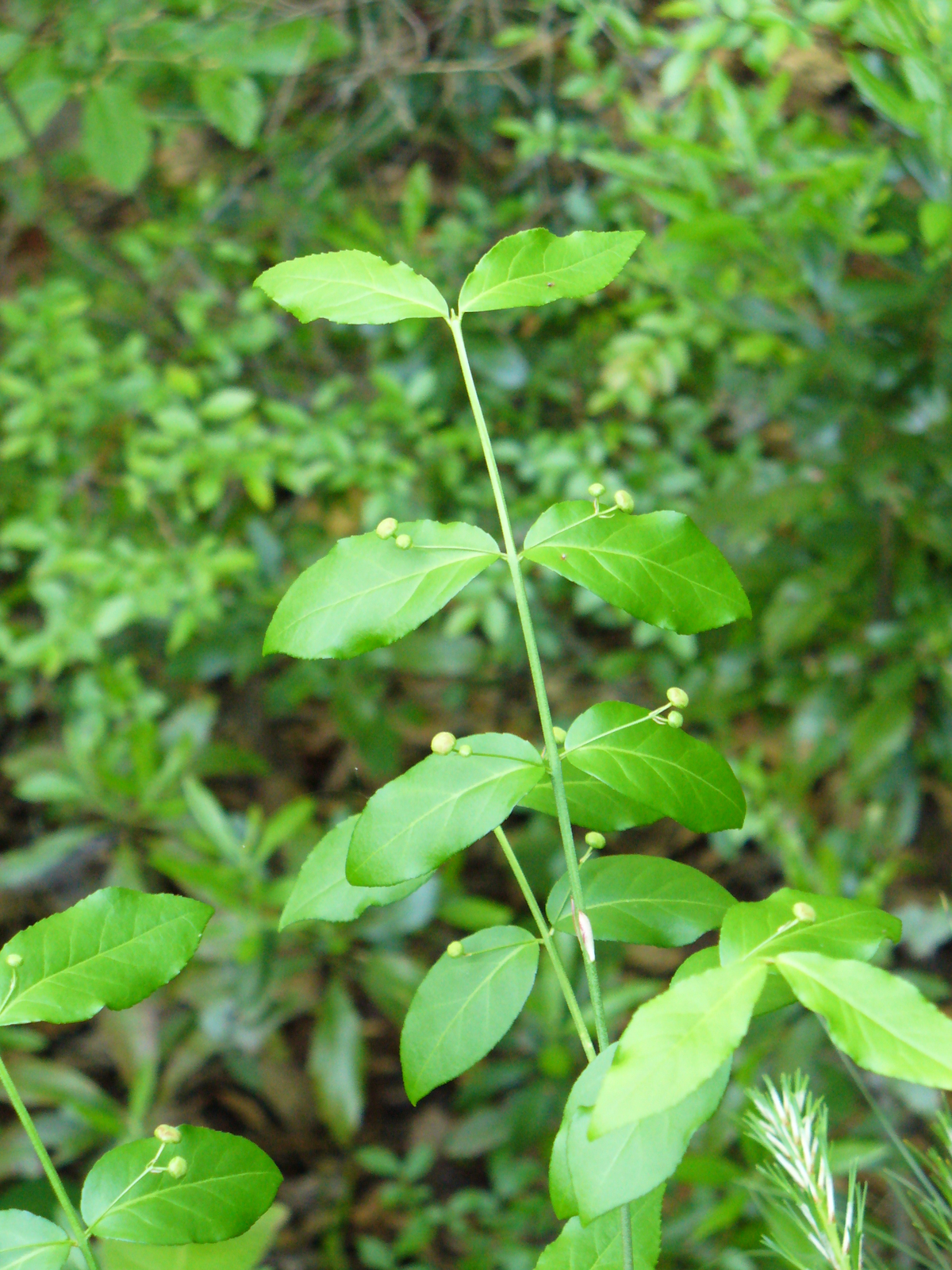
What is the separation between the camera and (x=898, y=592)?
5.46 feet

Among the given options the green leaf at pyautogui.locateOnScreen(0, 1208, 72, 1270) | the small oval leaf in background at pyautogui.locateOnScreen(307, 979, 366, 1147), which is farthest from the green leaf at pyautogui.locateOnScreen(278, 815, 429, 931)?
the small oval leaf in background at pyautogui.locateOnScreen(307, 979, 366, 1147)

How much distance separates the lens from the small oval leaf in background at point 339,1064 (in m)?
1.58

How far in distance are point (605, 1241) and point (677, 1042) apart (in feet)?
0.75

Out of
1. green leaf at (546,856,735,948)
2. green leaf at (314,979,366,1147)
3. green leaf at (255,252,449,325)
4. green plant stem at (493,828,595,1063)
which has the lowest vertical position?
green leaf at (314,979,366,1147)

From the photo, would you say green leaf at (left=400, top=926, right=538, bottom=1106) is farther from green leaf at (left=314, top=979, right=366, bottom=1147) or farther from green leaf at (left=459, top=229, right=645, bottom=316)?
green leaf at (left=314, top=979, right=366, bottom=1147)

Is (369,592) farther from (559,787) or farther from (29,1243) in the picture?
(29,1243)

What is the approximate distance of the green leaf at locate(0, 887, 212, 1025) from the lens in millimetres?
490

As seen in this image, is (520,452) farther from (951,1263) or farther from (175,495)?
(951,1263)

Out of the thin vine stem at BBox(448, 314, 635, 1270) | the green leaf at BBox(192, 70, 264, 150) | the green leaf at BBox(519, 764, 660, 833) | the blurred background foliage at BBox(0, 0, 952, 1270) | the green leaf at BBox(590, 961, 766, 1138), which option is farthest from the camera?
the green leaf at BBox(192, 70, 264, 150)

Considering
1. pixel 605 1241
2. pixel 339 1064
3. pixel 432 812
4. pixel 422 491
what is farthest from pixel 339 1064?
pixel 432 812

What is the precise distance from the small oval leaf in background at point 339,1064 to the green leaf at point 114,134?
138 cm

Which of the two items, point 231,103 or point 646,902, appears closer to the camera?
point 646,902

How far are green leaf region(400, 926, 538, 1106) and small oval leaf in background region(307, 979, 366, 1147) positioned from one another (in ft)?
3.79

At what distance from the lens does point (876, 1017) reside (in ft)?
1.26
